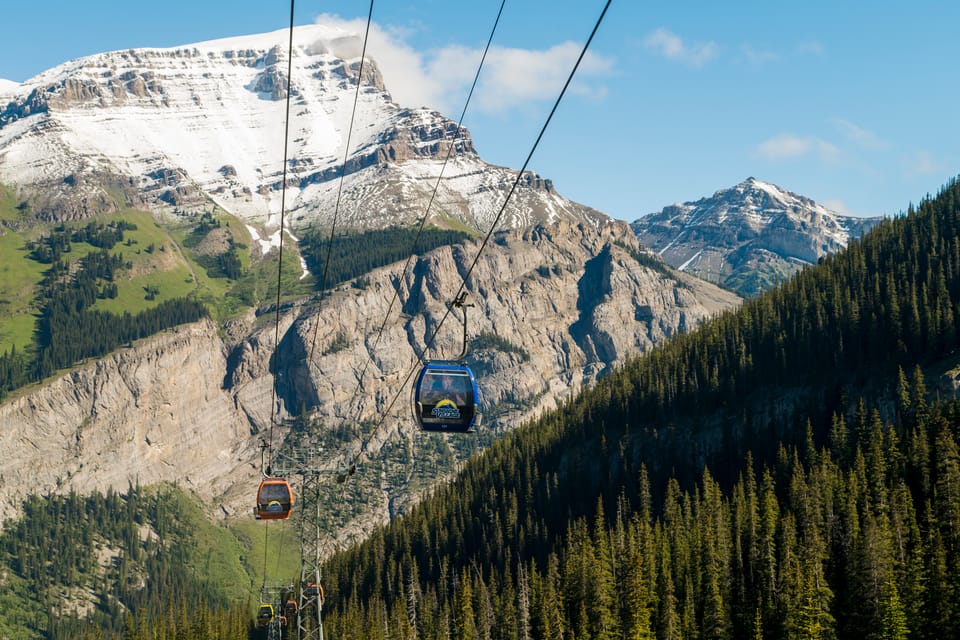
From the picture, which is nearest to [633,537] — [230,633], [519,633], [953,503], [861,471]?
[519,633]

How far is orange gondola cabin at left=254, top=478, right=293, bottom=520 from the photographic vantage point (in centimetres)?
8788

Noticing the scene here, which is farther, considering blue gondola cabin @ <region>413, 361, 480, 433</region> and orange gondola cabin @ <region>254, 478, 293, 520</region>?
orange gondola cabin @ <region>254, 478, 293, 520</region>

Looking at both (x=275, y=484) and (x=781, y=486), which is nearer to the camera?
(x=275, y=484)

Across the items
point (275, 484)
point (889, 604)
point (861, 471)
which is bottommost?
point (889, 604)

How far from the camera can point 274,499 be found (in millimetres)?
87812

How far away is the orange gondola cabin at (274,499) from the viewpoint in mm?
87875

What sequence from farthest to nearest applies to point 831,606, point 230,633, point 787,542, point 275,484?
point 230,633 < point 787,542 < point 831,606 < point 275,484

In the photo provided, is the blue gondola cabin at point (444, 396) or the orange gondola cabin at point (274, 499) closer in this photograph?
the blue gondola cabin at point (444, 396)

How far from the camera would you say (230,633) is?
190875 millimetres

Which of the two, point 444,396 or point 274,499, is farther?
point 274,499

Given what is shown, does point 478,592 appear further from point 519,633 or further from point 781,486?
point 781,486

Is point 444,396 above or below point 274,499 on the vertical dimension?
below

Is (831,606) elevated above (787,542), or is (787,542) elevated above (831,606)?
(787,542)

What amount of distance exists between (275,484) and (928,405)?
14576 centimetres
